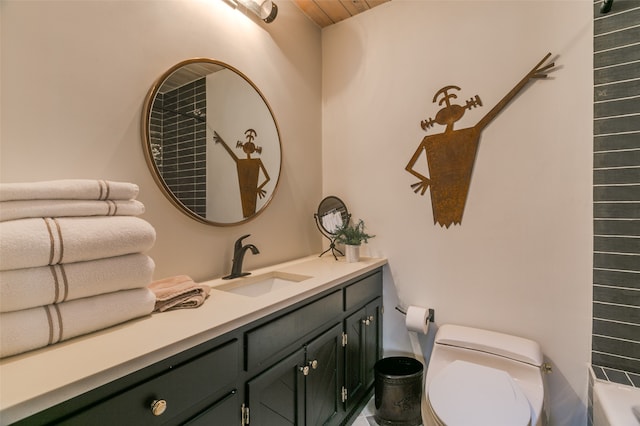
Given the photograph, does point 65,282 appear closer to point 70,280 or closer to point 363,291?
point 70,280

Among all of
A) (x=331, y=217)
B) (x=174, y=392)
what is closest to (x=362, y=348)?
(x=331, y=217)

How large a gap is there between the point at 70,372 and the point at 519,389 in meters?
1.63

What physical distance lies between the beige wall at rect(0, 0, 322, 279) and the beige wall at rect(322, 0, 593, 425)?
69 cm

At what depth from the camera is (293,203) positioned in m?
2.05

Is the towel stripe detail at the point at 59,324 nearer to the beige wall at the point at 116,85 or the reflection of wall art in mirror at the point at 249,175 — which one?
the beige wall at the point at 116,85

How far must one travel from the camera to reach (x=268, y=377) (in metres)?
1.09

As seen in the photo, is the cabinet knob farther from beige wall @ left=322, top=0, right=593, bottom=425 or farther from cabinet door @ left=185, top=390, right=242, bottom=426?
beige wall @ left=322, top=0, right=593, bottom=425

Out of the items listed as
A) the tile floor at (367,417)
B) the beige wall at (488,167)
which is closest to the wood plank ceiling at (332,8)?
the beige wall at (488,167)

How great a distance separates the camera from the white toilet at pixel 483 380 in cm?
117

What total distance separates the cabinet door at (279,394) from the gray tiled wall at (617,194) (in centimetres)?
141

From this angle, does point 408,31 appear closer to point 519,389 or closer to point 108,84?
point 108,84

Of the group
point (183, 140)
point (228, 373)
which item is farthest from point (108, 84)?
point (228, 373)

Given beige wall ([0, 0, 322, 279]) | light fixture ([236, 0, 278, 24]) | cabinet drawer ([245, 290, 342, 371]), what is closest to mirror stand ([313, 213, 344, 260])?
beige wall ([0, 0, 322, 279])

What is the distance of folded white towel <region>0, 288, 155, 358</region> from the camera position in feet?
2.31
